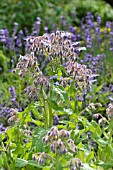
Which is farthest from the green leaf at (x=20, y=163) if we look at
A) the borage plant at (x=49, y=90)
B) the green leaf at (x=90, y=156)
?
the green leaf at (x=90, y=156)

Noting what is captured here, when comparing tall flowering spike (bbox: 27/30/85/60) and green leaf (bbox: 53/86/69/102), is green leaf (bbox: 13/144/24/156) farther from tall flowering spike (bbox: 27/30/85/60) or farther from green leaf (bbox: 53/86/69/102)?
tall flowering spike (bbox: 27/30/85/60)

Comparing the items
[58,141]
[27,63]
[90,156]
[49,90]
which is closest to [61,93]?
[49,90]

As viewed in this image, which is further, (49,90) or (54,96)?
(54,96)

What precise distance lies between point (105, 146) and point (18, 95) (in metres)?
2.22

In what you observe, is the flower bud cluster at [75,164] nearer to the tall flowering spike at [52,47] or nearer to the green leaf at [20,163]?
the green leaf at [20,163]

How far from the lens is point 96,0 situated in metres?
9.25

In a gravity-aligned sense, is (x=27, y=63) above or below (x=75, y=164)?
above

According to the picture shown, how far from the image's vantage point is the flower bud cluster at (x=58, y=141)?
6.75 ft

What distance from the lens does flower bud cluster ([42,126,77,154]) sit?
6.75 ft

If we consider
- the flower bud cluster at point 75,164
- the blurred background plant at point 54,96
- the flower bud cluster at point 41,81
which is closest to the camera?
the flower bud cluster at point 75,164

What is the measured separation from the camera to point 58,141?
6.75 feet

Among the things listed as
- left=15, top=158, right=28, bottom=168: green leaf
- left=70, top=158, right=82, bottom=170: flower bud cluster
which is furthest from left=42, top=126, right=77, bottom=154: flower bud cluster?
left=15, top=158, right=28, bottom=168: green leaf

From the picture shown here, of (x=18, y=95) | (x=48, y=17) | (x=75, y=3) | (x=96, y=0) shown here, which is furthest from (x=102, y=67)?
(x=96, y=0)

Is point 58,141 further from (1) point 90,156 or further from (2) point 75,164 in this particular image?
(1) point 90,156
